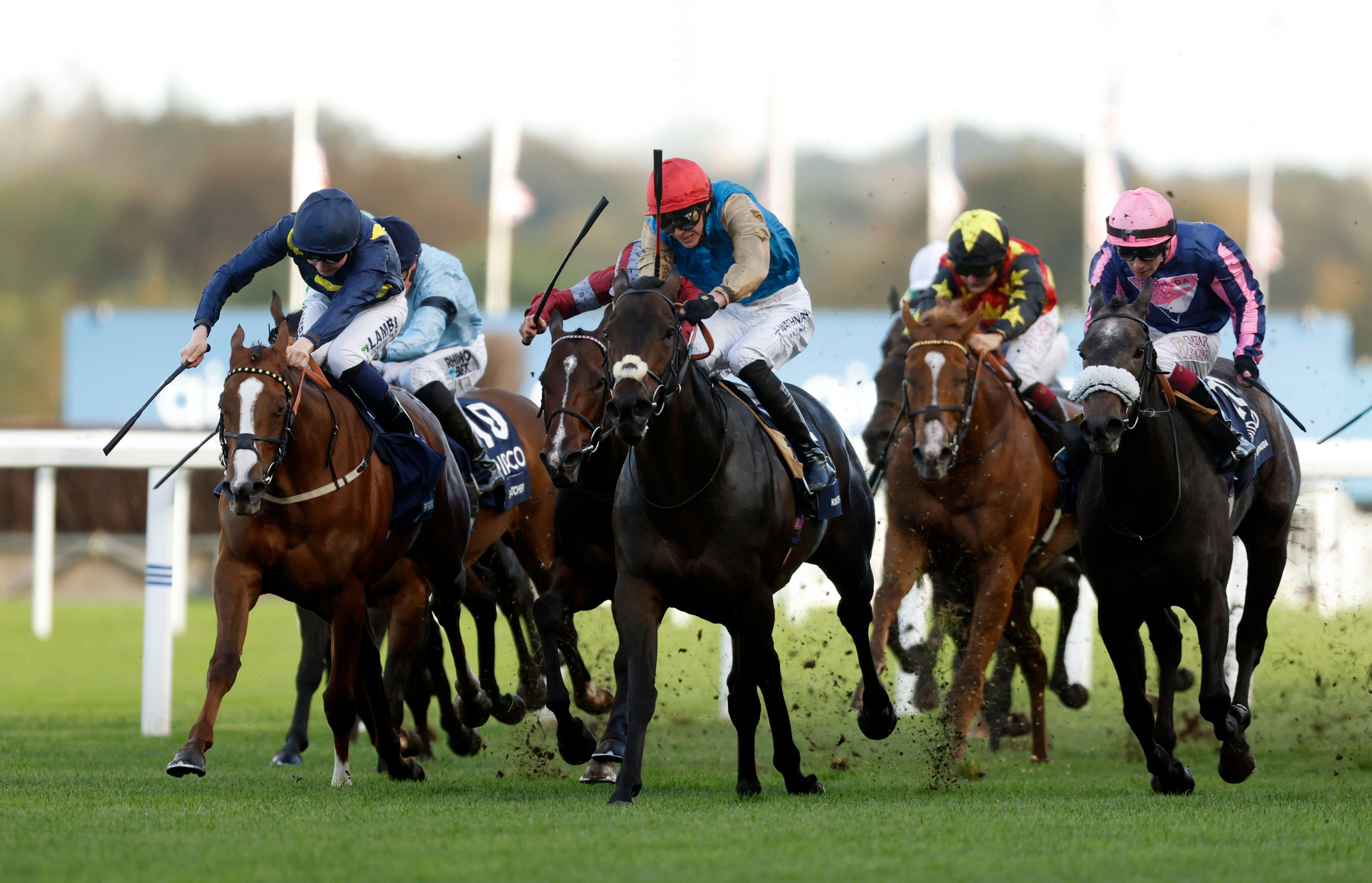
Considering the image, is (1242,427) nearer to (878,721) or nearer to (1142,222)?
(1142,222)

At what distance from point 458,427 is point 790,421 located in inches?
72.9

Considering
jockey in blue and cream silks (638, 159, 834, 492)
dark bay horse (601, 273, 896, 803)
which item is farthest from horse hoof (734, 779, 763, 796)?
jockey in blue and cream silks (638, 159, 834, 492)

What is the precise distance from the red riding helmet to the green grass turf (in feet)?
6.66

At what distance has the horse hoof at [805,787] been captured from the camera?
595cm

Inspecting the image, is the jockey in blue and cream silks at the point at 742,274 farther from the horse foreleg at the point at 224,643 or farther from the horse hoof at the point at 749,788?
the horse foreleg at the point at 224,643

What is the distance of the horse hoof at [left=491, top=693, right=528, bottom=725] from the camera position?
723cm

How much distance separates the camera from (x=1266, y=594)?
7.25 metres

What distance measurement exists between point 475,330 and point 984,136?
3143 cm

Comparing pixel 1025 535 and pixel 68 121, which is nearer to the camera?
pixel 1025 535

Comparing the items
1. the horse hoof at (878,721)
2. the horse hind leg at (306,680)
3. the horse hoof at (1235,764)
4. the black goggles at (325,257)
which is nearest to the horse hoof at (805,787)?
the horse hoof at (878,721)

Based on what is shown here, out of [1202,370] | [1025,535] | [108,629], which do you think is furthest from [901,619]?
[108,629]

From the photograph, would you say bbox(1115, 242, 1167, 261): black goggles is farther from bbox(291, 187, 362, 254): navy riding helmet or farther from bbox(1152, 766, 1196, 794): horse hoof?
bbox(291, 187, 362, 254): navy riding helmet

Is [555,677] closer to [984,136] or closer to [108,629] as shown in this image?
[108,629]

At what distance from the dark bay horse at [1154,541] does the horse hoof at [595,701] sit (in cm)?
242
